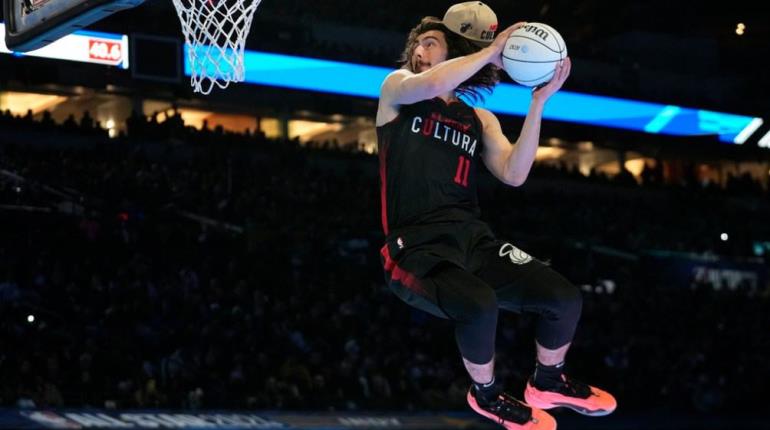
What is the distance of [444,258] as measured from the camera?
6453 mm

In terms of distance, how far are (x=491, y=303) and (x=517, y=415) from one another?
2.51ft

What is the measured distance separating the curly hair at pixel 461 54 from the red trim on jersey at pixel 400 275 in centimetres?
122

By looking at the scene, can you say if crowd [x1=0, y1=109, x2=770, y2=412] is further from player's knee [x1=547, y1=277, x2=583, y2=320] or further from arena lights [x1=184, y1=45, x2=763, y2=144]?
player's knee [x1=547, y1=277, x2=583, y2=320]

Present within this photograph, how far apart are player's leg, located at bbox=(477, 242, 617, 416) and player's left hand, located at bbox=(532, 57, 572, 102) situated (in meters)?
0.95

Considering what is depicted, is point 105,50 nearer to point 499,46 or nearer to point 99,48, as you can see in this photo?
point 99,48

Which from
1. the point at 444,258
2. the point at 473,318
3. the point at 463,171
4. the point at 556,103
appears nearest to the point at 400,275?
the point at 444,258

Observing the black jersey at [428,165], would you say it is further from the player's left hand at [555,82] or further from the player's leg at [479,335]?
the player's left hand at [555,82]

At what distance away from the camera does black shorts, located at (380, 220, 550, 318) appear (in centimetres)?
645

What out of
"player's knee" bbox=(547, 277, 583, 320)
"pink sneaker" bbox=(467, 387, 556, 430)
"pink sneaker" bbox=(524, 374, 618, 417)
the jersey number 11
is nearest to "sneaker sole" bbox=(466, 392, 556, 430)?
"pink sneaker" bbox=(467, 387, 556, 430)

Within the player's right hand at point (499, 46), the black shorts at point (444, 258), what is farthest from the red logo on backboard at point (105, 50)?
the player's right hand at point (499, 46)

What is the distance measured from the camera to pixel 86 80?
2822 cm

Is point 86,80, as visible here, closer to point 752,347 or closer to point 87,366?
point 87,366

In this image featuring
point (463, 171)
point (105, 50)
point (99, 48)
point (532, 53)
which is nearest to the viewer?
point (532, 53)

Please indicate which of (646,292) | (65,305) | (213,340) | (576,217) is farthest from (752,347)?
(65,305)
